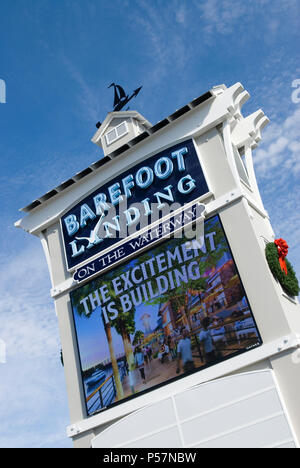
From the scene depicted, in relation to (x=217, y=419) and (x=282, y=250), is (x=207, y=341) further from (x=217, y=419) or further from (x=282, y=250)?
(x=282, y=250)

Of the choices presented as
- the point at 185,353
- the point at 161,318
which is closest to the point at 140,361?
the point at 161,318

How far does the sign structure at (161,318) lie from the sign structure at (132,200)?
1.22 m

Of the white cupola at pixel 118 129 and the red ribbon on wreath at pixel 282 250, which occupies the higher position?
the white cupola at pixel 118 129

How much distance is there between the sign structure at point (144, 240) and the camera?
14391 mm

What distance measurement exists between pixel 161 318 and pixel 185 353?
4.45 feet

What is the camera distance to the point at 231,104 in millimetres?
14828

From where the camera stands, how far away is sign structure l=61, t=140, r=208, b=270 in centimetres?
1520

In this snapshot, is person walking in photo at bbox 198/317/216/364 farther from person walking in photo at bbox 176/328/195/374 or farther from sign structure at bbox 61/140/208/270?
sign structure at bbox 61/140/208/270

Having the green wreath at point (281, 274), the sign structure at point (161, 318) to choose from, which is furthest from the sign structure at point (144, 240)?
the green wreath at point (281, 274)

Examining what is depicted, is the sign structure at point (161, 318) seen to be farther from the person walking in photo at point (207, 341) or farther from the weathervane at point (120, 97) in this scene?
the weathervane at point (120, 97)

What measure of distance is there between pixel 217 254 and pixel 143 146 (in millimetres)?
5210

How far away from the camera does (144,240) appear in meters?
15.0
